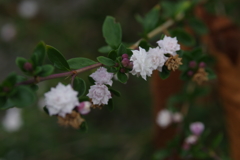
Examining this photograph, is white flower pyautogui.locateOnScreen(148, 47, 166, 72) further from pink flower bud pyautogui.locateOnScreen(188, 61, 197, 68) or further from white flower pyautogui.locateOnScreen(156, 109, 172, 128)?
white flower pyautogui.locateOnScreen(156, 109, 172, 128)

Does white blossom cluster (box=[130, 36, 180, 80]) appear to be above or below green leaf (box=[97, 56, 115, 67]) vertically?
below

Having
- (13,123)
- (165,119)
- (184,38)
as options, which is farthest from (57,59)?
(13,123)

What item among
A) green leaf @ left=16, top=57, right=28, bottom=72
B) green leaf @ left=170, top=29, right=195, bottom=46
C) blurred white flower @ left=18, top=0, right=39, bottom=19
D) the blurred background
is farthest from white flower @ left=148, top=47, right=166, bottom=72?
blurred white flower @ left=18, top=0, right=39, bottom=19

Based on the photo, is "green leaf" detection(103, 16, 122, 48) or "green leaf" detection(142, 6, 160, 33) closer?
"green leaf" detection(103, 16, 122, 48)

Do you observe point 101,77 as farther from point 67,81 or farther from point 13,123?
point 13,123

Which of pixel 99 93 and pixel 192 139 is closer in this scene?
pixel 99 93

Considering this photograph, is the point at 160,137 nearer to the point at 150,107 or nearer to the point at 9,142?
the point at 150,107
